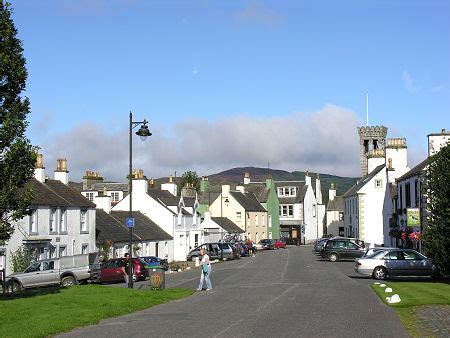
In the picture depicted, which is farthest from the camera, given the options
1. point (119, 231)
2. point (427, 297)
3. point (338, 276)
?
point (119, 231)

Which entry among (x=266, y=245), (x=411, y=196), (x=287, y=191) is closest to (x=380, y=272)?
(x=411, y=196)

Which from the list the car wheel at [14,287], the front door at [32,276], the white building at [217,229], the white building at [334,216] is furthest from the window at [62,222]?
the white building at [334,216]

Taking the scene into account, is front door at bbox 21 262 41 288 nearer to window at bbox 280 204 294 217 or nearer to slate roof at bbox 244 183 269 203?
slate roof at bbox 244 183 269 203

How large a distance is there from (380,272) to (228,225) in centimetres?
5610

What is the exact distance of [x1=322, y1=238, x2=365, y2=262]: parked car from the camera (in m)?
57.1

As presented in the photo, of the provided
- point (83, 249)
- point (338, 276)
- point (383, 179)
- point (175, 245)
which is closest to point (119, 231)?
point (83, 249)

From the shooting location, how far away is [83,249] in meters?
49.1

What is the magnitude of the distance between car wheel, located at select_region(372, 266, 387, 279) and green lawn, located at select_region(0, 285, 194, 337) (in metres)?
11.7

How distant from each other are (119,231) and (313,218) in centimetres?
7161

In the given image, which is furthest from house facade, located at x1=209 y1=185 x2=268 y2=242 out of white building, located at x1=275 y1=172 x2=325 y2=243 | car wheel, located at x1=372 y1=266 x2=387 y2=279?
car wheel, located at x1=372 y1=266 x2=387 y2=279

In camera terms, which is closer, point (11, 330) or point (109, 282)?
point (11, 330)

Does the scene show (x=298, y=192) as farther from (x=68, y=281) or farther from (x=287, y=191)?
(x=68, y=281)

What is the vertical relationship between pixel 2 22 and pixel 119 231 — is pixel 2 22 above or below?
above

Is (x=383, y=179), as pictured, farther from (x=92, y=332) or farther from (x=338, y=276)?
(x=92, y=332)
